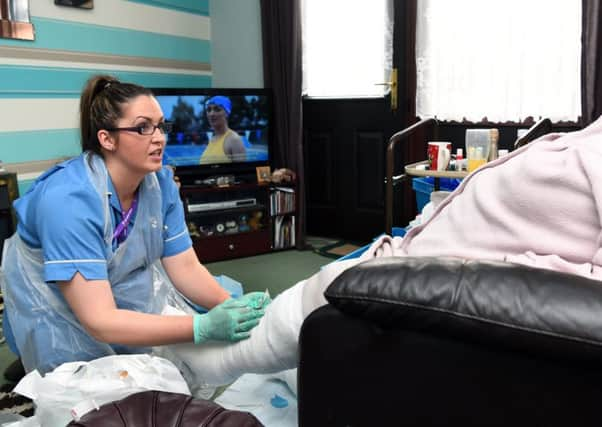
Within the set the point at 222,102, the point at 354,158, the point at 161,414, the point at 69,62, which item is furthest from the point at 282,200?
the point at 161,414

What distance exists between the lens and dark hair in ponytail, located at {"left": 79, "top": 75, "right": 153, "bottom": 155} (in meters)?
1.43

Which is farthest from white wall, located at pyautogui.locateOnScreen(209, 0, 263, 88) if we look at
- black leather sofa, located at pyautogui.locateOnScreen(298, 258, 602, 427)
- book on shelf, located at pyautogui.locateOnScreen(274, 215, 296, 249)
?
black leather sofa, located at pyautogui.locateOnScreen(298, 258, 602, 427)

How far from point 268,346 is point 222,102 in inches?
108

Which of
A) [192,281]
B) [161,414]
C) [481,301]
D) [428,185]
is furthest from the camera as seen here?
[428,185]

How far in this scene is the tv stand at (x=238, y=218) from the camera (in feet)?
11.8

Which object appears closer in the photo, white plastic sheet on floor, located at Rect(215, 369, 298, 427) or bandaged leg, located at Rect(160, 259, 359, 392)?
bandaged leg, located at Rect(160, 259, 359, 392)

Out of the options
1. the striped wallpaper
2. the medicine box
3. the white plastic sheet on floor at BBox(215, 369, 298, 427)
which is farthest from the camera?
the striped wallpaper

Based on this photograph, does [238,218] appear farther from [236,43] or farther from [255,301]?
[255,301]

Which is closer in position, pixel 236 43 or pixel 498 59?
pixel 498 59

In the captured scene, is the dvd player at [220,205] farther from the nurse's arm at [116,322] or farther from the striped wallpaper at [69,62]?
the nurse's arm at [116,322]

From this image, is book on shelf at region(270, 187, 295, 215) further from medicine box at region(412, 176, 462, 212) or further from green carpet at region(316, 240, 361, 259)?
medicine box at region(412, 176, 462, 212)

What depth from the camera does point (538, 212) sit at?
913mm

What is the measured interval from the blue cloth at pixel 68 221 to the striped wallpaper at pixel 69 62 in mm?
2084

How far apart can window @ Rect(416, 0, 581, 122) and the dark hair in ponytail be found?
2.12 m
